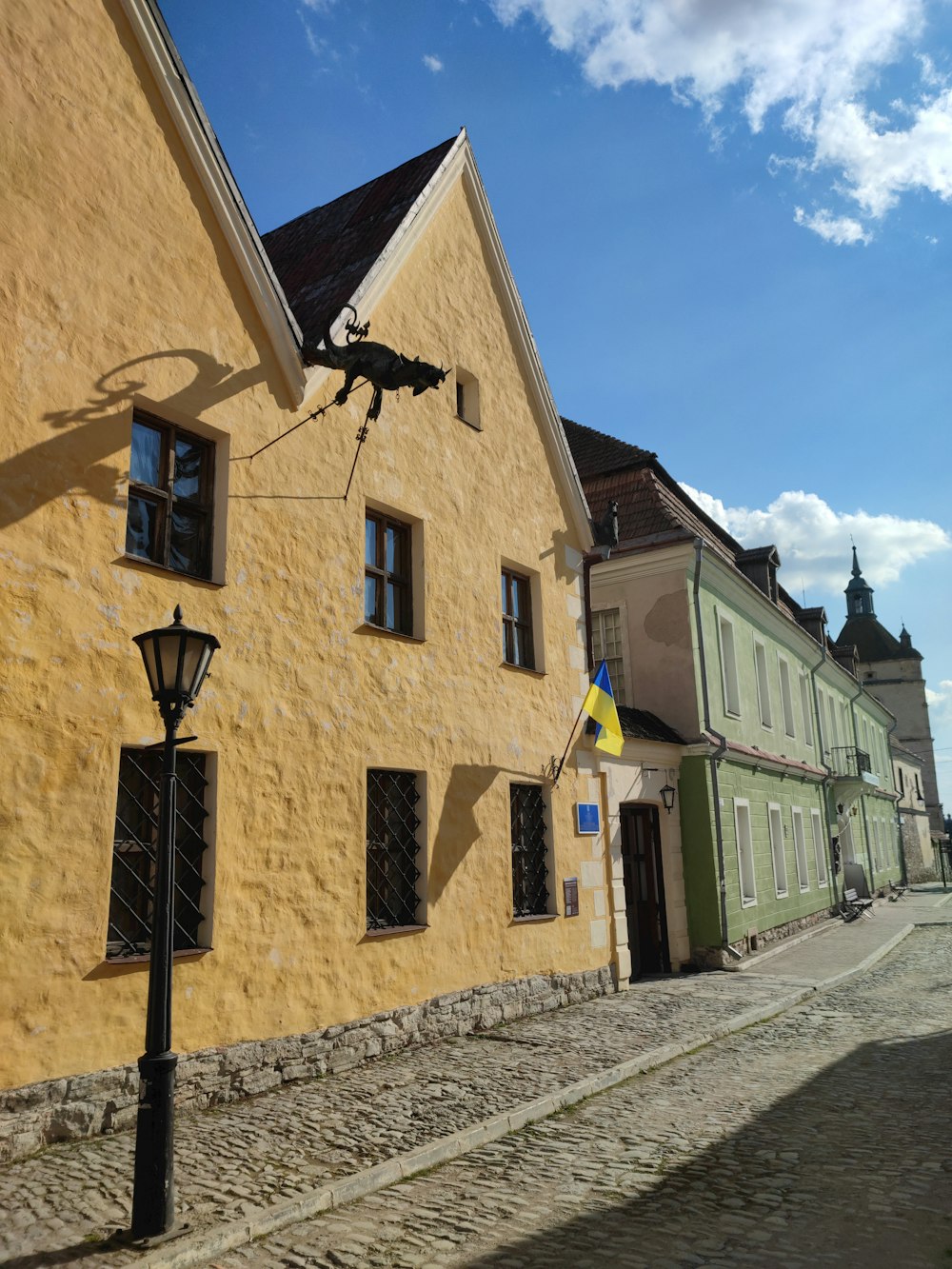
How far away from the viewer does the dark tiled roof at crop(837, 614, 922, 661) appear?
6712 centimetres

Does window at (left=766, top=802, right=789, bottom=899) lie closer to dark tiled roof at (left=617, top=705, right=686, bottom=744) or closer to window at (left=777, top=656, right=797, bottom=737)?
window at (left=777, top=656, right=797, bottom=737)

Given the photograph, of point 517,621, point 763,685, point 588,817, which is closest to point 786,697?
point 763,685

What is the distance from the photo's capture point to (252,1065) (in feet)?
25.3

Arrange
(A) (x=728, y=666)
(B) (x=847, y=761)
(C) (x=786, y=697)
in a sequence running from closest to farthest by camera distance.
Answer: (A) (x=728, y=666) → (C) (x=786, y=697) → (B) (x=847, y=761)

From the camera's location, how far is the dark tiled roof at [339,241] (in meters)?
10.9

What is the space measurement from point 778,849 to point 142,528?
56.2 feet

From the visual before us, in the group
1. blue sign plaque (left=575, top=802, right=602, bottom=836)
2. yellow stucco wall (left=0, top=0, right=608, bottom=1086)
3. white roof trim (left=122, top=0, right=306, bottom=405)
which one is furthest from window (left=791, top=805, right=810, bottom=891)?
white roof trim (left=122, top=0, right=306, bottom=405)

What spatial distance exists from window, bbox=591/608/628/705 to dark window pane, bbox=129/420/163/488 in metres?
10.7

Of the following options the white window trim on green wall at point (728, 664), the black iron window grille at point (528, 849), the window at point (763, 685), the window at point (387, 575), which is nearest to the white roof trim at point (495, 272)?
the window at point (387, 575)

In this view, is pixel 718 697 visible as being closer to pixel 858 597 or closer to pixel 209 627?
pixel 209 627

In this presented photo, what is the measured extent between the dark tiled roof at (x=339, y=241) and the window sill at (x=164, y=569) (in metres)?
2.98

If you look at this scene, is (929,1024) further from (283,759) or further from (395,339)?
(395,339)

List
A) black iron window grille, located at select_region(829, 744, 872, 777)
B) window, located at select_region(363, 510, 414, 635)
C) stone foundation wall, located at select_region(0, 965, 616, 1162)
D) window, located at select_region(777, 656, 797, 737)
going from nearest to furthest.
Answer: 1. stone foundation wall, located at select_region(0, 965, 616, 1162)
2. window, located at select_region(363, 510, 414, 635)
3. window, located at select_region(777, 656, 797, 737)
4. black iron window grille, located at select_region(829, 744, 872, 777)

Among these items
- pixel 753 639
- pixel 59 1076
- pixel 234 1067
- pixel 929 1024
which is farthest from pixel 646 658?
pixel 59 1076
